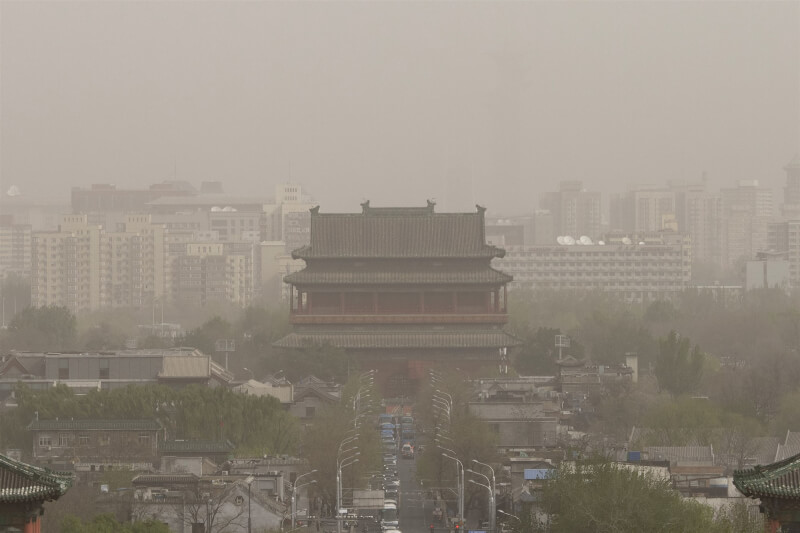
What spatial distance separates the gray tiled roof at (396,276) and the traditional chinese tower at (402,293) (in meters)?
0.04

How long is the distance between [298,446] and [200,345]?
131ft

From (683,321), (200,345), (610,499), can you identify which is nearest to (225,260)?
(683,321)

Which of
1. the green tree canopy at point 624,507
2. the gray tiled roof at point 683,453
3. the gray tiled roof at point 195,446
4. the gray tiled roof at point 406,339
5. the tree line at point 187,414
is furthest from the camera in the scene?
the gray tiled roof at point 406,339

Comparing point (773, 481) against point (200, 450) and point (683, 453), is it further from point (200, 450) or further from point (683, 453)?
point (200, 450)

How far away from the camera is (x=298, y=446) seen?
66.9 meters

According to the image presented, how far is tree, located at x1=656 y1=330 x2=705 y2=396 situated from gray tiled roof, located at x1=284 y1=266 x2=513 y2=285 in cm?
1090

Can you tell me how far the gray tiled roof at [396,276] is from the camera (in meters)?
97.5

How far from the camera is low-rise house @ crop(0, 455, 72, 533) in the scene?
28.4 m

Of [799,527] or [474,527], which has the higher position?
[799,527]

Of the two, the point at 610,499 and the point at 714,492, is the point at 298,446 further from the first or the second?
the point at 610,499

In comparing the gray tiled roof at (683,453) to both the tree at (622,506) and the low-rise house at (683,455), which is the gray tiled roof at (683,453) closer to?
the low-rise house at (683,455)

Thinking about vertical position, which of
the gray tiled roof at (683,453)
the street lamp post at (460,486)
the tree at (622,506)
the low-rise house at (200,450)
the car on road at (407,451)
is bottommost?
the car on road at (407,451)

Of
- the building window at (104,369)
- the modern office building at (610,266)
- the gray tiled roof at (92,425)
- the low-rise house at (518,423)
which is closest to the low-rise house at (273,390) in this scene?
the building window at (104,369)

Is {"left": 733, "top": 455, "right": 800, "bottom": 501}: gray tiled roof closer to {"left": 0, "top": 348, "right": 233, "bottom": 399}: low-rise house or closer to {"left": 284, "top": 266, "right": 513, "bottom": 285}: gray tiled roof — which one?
{"left": 0, "top": 348, "right": 233, "bottom": 399}: low-rise house
